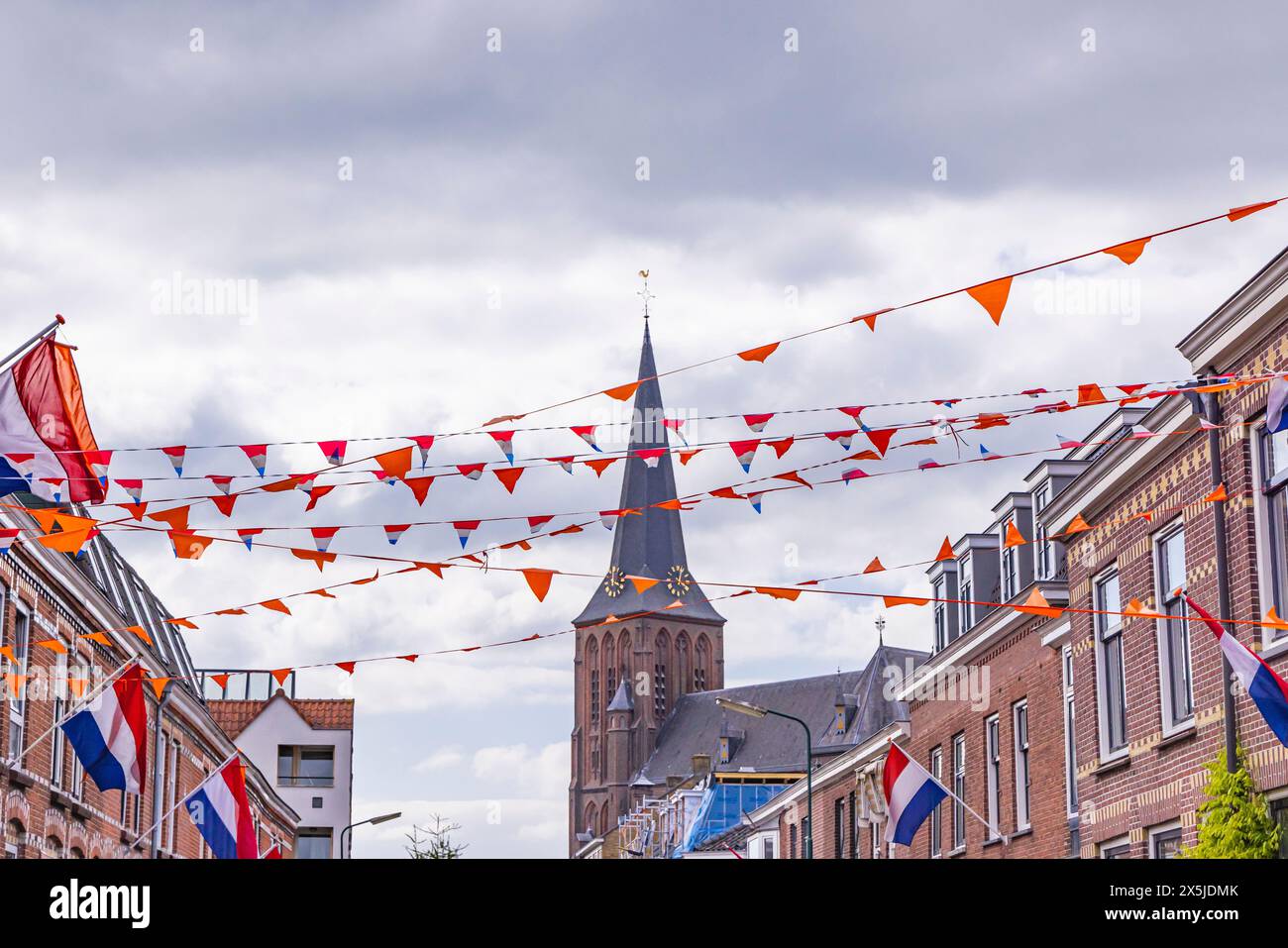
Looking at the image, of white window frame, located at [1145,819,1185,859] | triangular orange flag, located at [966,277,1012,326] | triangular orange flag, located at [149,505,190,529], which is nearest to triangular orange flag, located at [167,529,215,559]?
triangular orange flag, located at [149,505,190,529]

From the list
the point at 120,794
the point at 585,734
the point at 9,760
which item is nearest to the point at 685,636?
the point at 585,734

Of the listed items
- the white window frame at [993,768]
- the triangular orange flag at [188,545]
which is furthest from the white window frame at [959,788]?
the triangular orange flag at [188,545]

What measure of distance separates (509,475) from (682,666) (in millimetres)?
105002

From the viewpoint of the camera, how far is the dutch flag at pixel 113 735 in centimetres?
1673

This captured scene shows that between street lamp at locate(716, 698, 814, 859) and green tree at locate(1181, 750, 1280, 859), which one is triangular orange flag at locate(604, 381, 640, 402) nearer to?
green tree at locate(1181, 750, 1280, 859)

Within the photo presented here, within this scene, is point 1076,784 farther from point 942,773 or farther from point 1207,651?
point 942,773

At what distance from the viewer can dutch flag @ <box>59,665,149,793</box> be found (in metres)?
16.7

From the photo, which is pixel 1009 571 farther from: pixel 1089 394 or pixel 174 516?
pixel 174 516

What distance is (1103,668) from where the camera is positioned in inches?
669

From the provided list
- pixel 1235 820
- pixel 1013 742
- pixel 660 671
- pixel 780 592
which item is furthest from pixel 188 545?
pixel 660 671

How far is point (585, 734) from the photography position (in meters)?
115

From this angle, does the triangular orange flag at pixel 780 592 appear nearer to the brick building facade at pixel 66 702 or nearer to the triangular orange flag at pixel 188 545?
the triangular orange flag at pixel 188 545
